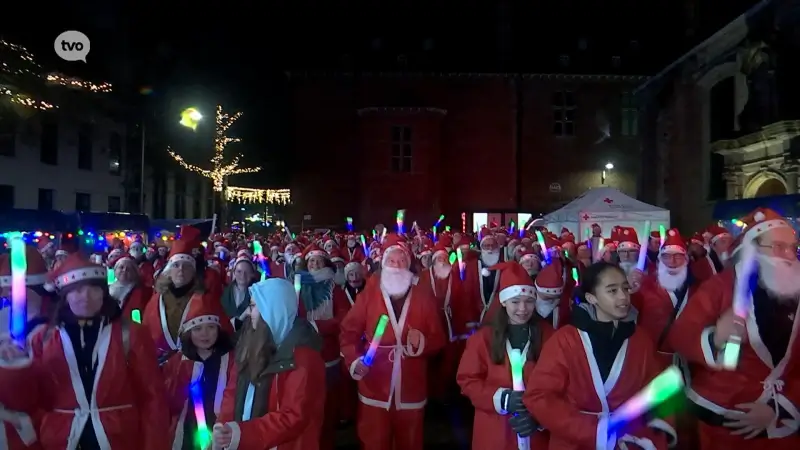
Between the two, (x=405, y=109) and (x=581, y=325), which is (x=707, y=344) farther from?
(x=405, y=109)

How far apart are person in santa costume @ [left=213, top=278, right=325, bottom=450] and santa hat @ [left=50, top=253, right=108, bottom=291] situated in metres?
1.00

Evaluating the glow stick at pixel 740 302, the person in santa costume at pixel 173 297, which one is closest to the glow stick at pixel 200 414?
the person in santa costume at pixel 173 297

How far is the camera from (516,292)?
432 cm

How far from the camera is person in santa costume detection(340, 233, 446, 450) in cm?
543

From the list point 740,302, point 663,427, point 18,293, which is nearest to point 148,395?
point 18,293

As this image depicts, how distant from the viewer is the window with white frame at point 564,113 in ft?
113

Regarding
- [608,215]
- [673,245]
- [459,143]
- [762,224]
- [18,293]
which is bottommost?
[18,293]

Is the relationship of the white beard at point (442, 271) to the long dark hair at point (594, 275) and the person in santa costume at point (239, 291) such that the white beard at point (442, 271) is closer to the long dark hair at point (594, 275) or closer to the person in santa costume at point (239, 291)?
the person in santa costume at point (239, 291)

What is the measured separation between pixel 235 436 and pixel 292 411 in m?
0.33

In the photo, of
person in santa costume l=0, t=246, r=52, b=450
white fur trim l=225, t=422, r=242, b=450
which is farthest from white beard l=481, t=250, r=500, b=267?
white fur trim l=225, t=422, r=242, b=450

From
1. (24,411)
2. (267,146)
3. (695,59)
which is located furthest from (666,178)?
(24,411)

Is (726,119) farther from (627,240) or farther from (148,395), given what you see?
(148,395)

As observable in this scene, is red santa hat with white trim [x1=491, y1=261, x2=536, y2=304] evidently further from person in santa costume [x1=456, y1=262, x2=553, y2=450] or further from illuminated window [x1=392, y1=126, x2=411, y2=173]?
illuminated window [x1=392, y1=126, x2=411, y2=173]

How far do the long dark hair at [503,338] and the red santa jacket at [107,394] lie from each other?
2044 mm
